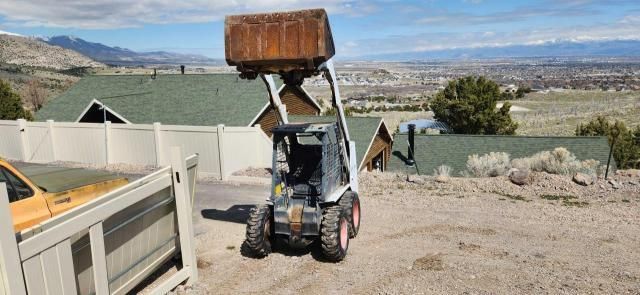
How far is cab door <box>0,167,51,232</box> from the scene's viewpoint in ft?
22.4

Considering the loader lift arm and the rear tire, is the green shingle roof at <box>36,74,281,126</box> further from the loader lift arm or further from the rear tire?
the rear tire

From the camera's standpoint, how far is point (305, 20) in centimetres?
772

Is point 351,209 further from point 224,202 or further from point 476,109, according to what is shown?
point 476,109

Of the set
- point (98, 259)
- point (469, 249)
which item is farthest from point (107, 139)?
point (469, 249)

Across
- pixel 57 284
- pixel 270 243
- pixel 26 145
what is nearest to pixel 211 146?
pixel 270 243

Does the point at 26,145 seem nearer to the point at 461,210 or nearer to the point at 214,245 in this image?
the point at 214,245

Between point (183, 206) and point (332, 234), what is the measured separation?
8.50ft

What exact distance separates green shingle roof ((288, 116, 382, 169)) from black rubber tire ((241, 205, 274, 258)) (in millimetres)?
13049

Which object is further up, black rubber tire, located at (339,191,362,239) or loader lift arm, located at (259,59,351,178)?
loader lift arm, located at (259,59,351,178)

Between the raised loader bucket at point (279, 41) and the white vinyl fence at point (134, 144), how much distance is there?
301 inches

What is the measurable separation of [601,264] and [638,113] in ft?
210

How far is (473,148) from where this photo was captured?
70.8ft

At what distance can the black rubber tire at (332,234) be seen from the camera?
28.1 feet

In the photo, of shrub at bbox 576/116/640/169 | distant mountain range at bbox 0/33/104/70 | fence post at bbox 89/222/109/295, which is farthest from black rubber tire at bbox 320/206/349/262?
distant mountain range at bbox 0/33/104/70
